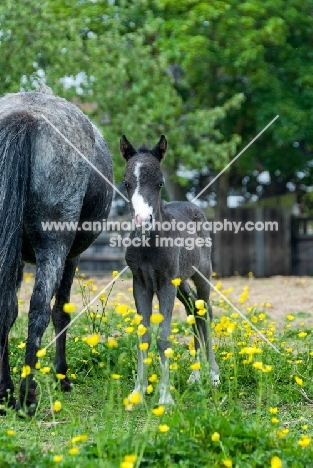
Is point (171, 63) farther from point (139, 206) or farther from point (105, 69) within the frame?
point (139, 206)

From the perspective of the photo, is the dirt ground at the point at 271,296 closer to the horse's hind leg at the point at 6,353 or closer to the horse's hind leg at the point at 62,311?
the horse's hind leg at the point at 62,311

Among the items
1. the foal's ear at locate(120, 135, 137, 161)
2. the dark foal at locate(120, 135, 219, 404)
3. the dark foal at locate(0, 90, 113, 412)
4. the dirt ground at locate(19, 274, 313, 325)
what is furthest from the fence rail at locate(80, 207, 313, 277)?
the dark foal at locate(0, 90, 113, 412)

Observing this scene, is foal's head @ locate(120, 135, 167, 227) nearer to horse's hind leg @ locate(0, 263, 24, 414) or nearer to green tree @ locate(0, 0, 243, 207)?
horse's hind leg @ locate(0, 263, 24, 414)

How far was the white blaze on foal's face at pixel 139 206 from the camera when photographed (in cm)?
425

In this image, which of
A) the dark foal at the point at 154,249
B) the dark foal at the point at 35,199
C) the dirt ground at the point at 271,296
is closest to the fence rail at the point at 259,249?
the dirt ground at the point at 271,296

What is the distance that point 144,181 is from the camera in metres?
4.46

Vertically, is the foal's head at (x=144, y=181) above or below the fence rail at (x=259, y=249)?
below

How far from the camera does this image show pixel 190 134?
14930mm

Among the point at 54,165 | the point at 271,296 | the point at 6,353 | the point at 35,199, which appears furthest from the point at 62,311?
→ the point at 271,296

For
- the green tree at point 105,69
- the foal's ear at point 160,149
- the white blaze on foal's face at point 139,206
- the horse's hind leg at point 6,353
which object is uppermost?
the green tree at point 105,69

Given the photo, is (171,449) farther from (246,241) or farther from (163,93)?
(246,241)

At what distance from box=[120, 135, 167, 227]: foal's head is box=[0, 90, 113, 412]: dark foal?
39cm

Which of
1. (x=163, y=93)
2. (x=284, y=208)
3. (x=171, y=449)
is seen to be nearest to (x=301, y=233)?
(x=284, y=208)

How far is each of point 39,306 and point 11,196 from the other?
28.9 inches
